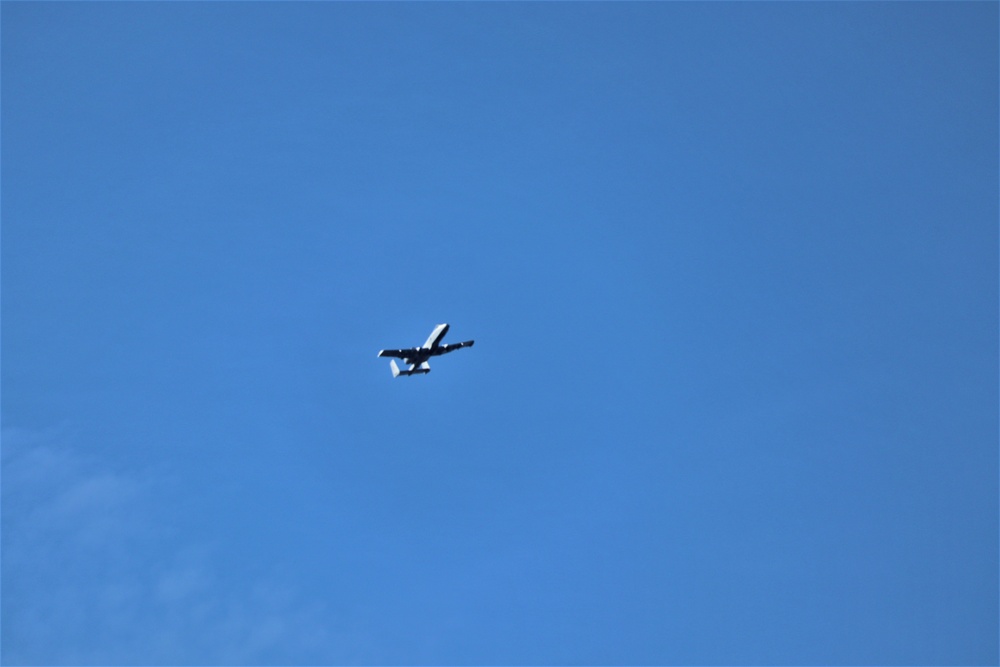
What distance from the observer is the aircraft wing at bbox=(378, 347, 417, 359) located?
98981mm

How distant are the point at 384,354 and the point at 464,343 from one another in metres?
7.51

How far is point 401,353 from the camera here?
A: 99.8 metres

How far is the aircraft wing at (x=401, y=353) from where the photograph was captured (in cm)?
9898

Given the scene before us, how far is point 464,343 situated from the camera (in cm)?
10006

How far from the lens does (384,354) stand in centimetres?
9919
